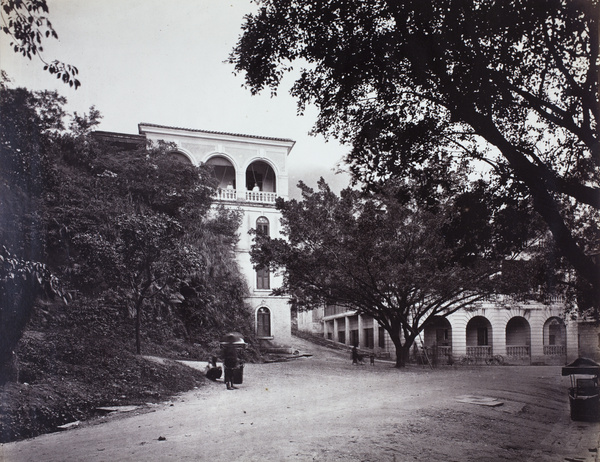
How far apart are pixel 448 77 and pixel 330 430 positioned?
5.33 metres

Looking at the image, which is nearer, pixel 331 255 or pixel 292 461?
pixel 292 461

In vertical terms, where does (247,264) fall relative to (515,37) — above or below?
below

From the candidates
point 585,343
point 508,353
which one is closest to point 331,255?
point 508,353

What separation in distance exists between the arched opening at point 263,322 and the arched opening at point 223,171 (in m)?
4.73

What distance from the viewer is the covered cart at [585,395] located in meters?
9.91

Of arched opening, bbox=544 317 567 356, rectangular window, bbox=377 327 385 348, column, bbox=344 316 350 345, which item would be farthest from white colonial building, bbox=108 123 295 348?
arched opening, bbox=544 317 567 356

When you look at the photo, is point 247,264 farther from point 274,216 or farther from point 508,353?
point 508,353

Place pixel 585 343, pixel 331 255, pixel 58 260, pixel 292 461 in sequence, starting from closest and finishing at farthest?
pixel 292 461 → pixel 58 260 → pixel 331 255 → pixel 585 343

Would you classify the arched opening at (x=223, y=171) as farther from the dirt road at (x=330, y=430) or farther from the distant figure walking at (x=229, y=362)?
the dirt road at (x=330, y=430)

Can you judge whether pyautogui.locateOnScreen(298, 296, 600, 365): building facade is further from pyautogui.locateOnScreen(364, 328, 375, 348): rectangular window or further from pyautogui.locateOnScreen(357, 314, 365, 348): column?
pyautogui.locateOnScreen(357, 314, 365, 348): column

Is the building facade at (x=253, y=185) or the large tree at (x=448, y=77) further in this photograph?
the building facade at (x=253, y=185)

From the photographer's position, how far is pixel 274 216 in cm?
2048

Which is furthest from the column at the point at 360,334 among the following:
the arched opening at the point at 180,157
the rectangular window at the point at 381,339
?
the arched opening at the point at 180,157

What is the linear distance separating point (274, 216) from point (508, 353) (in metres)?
19.0
